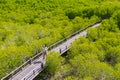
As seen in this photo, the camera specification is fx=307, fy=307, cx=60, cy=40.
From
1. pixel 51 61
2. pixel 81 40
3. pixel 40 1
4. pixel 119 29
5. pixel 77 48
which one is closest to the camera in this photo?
pixel 51 61

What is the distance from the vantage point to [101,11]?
80312 millimetres

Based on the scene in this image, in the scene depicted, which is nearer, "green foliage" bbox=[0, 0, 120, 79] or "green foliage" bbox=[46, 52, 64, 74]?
"green foliage" bbox=[46, 52, 64, 74]

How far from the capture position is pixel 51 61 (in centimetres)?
4078

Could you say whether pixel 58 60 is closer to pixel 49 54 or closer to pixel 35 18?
pixel 49 54

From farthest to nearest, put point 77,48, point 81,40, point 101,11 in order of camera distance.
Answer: point 101,11 < point 81,40 < point 77,48

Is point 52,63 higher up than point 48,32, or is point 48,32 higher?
point 52,63

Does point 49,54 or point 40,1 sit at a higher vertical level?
point 49,54

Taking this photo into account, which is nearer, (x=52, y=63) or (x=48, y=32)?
(x=52, y=63)

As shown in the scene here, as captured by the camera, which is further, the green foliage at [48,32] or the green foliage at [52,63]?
the green foliage at [48,32]

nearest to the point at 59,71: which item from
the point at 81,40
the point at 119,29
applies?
the point at 81,40

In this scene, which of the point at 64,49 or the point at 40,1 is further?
the point at 40,1

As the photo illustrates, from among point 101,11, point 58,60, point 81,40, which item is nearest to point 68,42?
point 81,40

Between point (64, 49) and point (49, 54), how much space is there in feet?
23.6

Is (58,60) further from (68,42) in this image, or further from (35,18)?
(35,18)
